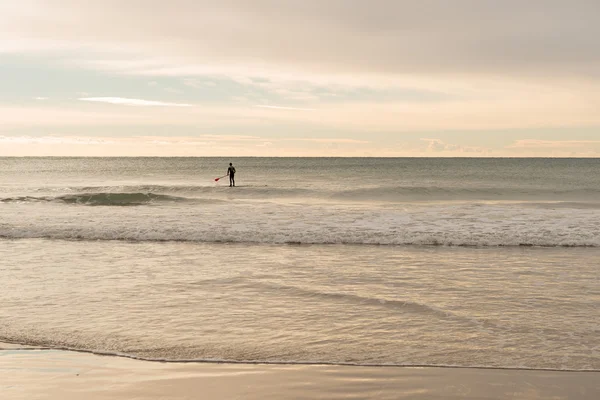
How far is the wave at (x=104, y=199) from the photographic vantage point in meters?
36.5

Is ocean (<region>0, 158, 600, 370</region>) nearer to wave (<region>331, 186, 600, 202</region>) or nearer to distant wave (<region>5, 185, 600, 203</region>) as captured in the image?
distant wave (<region>5, 185, 600, 203</region>)

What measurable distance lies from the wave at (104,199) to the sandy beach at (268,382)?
3103cm

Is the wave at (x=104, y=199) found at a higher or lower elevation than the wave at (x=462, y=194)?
lower

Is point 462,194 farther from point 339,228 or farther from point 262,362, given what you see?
point 262,362

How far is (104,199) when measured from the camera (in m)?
38.7

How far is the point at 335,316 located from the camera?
27.4 ft

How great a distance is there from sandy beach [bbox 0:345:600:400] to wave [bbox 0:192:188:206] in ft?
102

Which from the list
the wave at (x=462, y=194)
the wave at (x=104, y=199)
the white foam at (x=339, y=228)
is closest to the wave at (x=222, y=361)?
the white foam at (x=339, y=228)

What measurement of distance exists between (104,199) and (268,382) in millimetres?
35440

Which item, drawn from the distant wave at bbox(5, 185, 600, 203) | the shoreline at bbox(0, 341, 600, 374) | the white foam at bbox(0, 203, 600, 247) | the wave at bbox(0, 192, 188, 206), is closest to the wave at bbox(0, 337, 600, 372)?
the shoreline at bbox(0, 341, 600, 374)

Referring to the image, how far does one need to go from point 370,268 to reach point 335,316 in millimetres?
4344

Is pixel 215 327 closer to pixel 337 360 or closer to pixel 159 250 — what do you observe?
pixel 337 360

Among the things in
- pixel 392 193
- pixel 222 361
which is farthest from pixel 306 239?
pixel 392 193

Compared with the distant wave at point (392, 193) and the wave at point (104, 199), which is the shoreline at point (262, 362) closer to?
the wave at point (104, 199)
